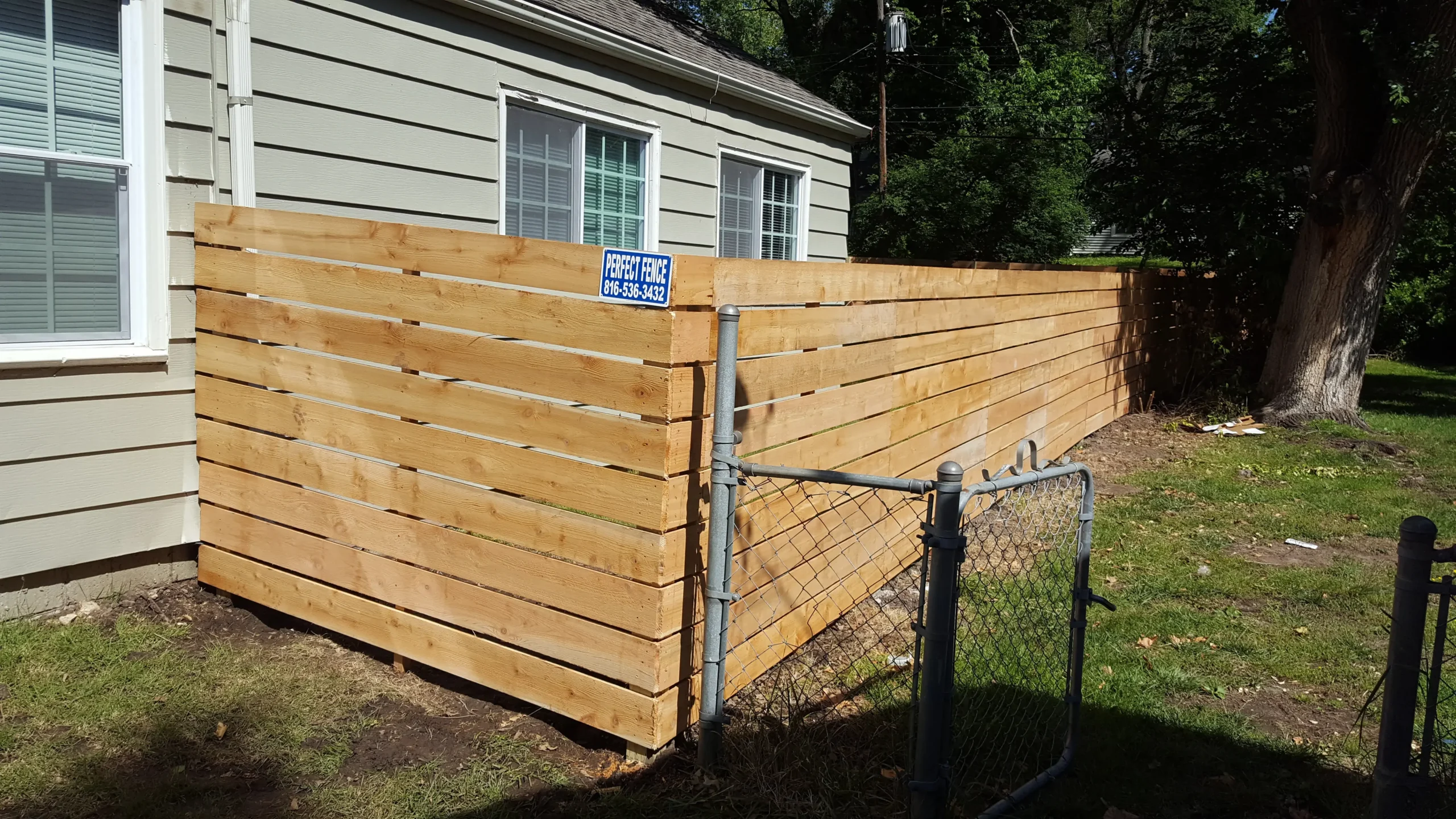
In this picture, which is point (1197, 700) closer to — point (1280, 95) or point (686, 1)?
point (1280, 95)

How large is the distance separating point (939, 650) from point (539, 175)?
504 centimetres

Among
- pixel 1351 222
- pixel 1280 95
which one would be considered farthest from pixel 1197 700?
pixel 1280 95

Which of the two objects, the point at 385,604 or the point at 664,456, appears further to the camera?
the point at 385,604

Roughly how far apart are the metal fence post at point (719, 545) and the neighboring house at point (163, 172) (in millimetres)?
2763

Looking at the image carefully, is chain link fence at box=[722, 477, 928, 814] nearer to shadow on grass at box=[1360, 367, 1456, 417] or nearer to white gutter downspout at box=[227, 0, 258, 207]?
white gutter downspout at box=[227, 0, 258, 207]

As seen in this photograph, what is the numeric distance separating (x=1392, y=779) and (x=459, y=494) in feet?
10.0

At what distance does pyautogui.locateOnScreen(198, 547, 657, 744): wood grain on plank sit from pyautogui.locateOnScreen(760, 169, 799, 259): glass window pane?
6.08m

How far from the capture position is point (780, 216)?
33.2 ft

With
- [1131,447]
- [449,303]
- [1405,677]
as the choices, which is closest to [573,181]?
[449,303]

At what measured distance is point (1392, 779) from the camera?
278 cm

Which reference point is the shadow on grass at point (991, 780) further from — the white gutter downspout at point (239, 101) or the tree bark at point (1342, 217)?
the tree bark at point (1342, 217)

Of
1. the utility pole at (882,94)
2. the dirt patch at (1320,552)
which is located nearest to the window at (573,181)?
the dirt patch at (1320,552)

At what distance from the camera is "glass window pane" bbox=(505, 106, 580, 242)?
6.88 m

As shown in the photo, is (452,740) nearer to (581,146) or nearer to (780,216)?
(581,146)
